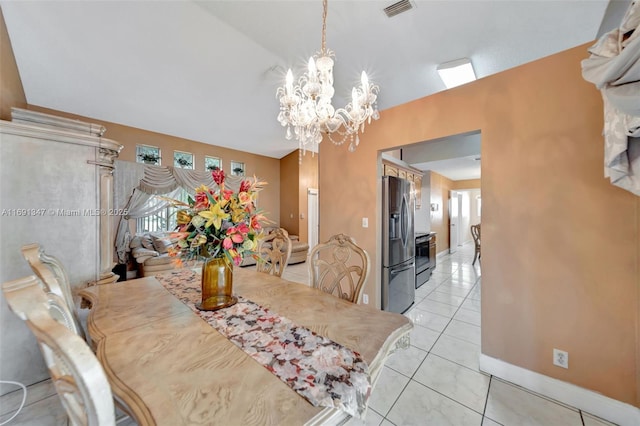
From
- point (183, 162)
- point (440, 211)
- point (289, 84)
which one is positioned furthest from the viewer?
point (440, 211)

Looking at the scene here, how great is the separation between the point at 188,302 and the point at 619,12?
4.02 meters

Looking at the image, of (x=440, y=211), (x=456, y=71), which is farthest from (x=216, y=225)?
(x=440, y=211)

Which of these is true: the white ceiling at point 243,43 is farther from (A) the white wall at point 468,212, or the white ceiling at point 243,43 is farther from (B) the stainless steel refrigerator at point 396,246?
(A) the white wall at point 468,212

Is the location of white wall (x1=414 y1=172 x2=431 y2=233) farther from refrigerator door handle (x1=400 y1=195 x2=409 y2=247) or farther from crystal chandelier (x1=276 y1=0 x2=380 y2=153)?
crystal chandelier (x1=276 y1=0 x2=380 y2=153)

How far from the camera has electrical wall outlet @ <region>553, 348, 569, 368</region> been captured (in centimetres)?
161

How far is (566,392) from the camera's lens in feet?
5.20

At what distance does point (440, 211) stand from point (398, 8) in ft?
17.7

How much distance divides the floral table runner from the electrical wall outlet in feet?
5.92

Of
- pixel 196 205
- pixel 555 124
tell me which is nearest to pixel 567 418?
pixel 555 124

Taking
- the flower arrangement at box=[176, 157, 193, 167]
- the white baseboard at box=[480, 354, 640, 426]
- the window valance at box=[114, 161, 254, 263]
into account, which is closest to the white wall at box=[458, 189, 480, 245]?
the white baseboard at box=[480, 354, 640, 426]

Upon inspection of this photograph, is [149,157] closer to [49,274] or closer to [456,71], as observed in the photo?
[49,274]

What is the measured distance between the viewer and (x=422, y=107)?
2.30m

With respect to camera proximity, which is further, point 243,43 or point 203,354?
point 243,43

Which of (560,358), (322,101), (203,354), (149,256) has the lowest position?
(560,358)
